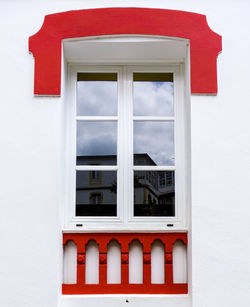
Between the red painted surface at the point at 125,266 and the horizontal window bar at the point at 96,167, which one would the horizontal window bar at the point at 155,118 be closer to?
the horizontal window bar at the point at 96,167

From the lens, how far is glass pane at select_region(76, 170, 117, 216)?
145 inches

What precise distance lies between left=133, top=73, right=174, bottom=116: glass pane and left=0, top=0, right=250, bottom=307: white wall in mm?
398

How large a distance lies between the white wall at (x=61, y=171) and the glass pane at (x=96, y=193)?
329 mm

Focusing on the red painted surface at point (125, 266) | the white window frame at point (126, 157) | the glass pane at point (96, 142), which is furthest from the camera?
the glass pane at point (96, 142)

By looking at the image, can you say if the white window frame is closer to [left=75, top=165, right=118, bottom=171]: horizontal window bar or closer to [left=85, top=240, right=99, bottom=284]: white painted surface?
[left=75, top=165, right=118, bottom=171]: horizontal window bar

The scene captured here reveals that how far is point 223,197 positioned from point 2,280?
6.35 ft

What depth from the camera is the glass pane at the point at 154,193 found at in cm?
369

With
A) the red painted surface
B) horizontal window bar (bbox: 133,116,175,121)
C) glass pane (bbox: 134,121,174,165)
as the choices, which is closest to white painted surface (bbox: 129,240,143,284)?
the red painted surface

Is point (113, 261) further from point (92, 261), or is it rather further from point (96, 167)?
point (96, 167)

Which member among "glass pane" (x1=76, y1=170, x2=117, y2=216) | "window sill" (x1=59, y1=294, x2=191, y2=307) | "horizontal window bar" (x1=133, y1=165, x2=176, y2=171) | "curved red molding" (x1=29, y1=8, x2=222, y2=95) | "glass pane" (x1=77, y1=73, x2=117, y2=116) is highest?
"curved red molding" (x1=29, y1=8, x2=222, y2=95)

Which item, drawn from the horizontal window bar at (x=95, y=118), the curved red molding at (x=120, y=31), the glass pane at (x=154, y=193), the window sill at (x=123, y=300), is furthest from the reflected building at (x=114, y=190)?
the curved red molding at (x=120, y=31)

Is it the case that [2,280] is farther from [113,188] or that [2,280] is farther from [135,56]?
[135,56]

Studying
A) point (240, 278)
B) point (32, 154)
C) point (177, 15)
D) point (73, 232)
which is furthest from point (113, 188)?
point (177, 15)

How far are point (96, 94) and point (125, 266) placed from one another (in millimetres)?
1582
